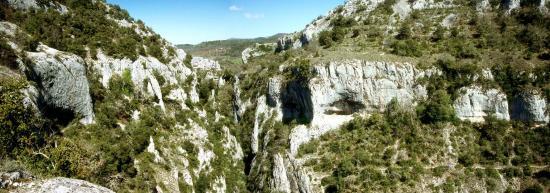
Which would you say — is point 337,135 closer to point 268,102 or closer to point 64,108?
point 268,102

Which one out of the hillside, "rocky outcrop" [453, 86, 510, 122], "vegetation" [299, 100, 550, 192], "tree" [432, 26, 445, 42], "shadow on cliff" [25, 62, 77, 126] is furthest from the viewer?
"tree" [432, 26, 445, 42]

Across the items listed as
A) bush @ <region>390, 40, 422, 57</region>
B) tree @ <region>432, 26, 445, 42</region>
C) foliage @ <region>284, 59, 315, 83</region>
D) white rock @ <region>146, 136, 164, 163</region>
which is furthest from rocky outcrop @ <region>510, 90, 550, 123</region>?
white rock @ <region>146, 136, 164, 163</region>

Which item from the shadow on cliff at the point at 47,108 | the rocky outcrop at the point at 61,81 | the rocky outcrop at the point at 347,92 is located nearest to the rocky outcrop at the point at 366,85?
the rocky outcrop at the point at 347,92

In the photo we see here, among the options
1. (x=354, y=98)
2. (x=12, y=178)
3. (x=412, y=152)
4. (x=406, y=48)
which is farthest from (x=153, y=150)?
(x=406, y=48)

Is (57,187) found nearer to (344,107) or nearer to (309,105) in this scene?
(309,105)

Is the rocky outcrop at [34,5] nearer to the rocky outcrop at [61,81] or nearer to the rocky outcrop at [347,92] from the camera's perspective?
the rocky outcrop at [61,81]

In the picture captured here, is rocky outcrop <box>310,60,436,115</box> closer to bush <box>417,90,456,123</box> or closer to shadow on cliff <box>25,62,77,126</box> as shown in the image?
bush <box>417,90,456,123</box>

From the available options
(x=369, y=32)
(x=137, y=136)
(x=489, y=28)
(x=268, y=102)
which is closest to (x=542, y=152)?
(x=489, y=28)
